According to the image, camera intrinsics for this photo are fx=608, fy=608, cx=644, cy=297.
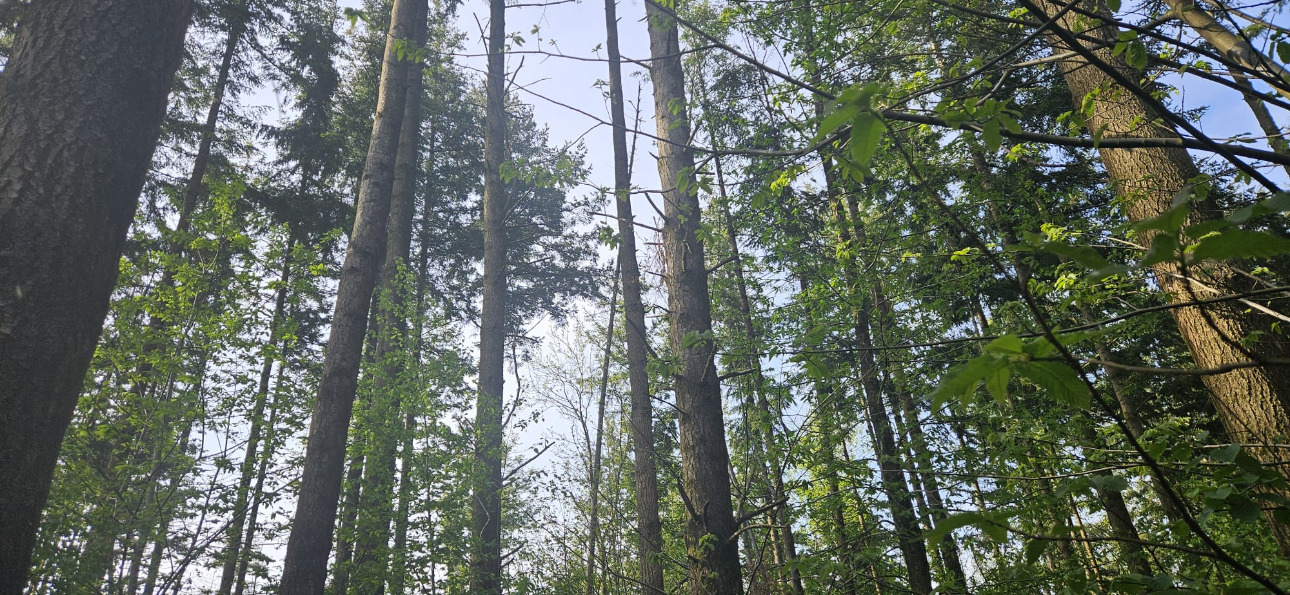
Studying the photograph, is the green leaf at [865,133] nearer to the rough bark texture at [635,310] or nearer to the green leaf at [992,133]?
the green leaf at [992,133]

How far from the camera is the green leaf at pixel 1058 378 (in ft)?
3.07

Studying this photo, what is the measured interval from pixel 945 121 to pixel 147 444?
726 centimetres

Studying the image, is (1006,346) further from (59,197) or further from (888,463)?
(888,463)

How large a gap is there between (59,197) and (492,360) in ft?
29.3

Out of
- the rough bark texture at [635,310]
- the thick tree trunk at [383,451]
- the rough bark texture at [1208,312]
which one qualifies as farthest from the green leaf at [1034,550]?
the thick tree trunk at [383,451]

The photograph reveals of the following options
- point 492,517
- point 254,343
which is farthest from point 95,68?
point 492,517

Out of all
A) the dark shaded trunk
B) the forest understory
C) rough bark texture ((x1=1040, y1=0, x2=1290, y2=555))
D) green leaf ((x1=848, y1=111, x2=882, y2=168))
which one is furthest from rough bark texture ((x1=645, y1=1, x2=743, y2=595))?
rough bark texture ((x1=1040, y1=0, x2=1290, y2=555))

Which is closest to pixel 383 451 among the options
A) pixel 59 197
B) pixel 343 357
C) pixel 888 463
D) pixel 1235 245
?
pixel 343 357

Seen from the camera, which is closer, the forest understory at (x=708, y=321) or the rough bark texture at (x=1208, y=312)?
the forest understory at (x=708, y=321)

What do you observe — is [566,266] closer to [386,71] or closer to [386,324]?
[386,324]

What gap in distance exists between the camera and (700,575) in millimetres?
3523

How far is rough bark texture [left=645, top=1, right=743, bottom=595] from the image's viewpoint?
11.5 feet

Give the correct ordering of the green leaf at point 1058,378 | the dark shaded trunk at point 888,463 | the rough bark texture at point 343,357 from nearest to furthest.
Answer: the green leaf at point 1058,378 < the rough bark texture at point 343,357 < the dark shaded trunk at point 888,463

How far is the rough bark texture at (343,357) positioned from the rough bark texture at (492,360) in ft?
3.96
